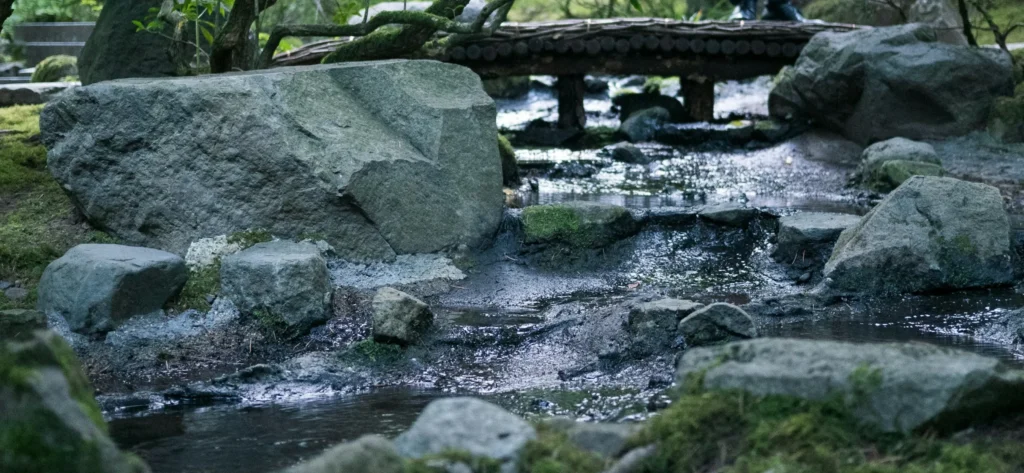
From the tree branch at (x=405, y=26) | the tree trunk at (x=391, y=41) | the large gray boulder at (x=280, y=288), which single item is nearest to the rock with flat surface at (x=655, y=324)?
the large gray boulder at (x=280, y=288)

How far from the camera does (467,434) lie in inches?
122

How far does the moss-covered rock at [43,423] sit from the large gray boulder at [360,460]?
19.4 inches

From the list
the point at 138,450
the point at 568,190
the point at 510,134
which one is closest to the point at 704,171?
the point at 568,190

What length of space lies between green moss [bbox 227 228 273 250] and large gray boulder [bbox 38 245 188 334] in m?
0.56

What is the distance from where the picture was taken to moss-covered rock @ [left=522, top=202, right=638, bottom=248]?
732 cm

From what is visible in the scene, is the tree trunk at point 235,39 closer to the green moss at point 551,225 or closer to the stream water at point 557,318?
the green moss at point 551,225

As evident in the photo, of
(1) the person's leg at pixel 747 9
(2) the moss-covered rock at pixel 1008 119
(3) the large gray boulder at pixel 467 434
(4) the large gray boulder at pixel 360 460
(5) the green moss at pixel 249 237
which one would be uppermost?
(4) the large gray boulder at pixel 360 460

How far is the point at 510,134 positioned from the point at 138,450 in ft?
35.4

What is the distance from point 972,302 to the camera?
20.5 ft

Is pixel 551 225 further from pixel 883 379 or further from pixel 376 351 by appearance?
pixel 883 379

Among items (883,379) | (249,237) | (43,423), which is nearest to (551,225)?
(249,237)

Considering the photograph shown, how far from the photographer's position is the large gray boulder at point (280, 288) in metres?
5.67

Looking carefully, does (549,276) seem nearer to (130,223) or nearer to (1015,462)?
(130,223)

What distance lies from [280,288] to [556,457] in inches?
116
